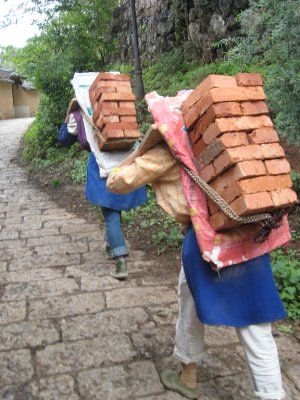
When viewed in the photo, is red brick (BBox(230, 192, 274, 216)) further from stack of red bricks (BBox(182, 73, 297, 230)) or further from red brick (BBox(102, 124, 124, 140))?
red brick (BBox(102, 124, 124, 140))

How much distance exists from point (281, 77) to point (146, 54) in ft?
34.0

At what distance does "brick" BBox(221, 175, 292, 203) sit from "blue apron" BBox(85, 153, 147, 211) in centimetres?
245

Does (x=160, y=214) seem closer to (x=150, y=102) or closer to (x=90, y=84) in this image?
(x=90, y=84)

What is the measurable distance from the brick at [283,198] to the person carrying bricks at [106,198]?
2.48m

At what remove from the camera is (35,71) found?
10.6 meters

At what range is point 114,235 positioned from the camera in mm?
4402

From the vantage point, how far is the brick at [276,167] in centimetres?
200

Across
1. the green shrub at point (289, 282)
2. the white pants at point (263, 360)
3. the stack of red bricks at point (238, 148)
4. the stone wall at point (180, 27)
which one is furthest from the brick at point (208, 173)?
the stone wall at point (180, 27)

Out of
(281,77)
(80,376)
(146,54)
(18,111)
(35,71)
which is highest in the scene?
(18,111)

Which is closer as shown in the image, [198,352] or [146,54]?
[198,352]

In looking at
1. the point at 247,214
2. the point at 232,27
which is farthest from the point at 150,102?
the point at 232,27

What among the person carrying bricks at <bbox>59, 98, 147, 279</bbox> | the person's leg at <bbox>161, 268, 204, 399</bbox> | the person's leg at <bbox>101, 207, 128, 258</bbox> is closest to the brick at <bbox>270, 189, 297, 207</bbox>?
the person's leg at <bbox>161, 268, 204, 399</bbox>

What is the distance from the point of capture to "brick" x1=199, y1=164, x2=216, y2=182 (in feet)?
6.72

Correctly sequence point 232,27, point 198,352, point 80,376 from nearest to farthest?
1. point 198,352
2. point 80,376
3. point 232,27
